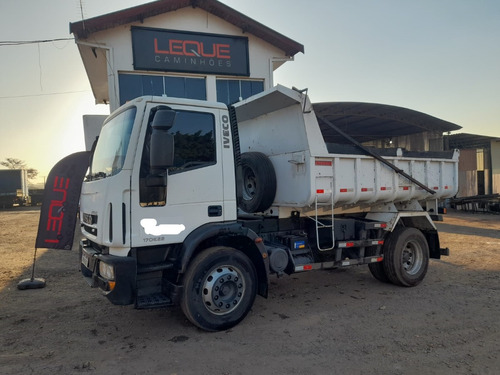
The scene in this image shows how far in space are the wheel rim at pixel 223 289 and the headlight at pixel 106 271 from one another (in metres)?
1.07

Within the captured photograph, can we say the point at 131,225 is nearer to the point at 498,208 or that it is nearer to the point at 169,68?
the point at 169,68

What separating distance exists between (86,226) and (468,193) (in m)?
23.8

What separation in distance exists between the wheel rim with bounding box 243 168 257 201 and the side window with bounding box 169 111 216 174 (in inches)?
52.5

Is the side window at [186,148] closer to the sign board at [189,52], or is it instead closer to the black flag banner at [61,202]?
→ the black flag banner at [61,202]

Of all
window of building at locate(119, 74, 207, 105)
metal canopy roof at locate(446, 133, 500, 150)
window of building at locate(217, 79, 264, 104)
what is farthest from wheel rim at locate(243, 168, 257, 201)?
metal canopy roof at locate(446, 133, 500, 150)

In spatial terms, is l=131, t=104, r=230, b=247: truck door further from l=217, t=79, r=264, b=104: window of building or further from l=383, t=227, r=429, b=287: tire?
l=217, t=79, r=264, b=104: window of building

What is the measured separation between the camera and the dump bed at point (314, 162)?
5.03 m

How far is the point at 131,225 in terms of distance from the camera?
3904 mm

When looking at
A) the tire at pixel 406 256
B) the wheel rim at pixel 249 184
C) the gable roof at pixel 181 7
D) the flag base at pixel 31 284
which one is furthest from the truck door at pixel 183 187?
the gable roof at pixel 181 7

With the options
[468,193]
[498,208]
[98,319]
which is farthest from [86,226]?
[468,193]

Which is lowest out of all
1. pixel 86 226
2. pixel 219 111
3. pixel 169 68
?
pixel 86 226

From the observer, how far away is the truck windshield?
13.3 feet

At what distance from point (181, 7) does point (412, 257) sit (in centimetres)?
1071

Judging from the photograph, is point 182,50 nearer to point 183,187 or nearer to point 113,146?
point 113,146
